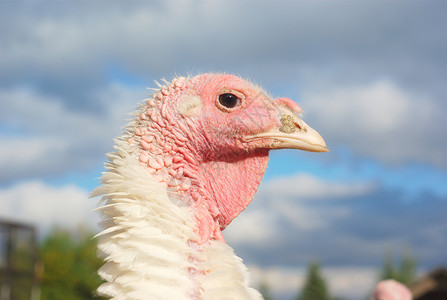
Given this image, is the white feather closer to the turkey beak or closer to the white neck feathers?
the white neck feathers

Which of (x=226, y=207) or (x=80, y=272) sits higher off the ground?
(x=80, y=272)

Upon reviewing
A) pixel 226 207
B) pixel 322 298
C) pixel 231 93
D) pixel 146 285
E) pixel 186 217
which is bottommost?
pixel 146 285

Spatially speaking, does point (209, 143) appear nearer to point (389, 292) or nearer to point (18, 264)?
point (389, 292)

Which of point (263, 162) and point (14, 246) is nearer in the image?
point (263, 162)

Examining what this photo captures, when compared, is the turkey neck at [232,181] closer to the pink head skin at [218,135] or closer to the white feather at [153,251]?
the pink head skin at [218,135]

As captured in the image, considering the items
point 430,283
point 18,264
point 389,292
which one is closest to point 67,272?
point 18,264

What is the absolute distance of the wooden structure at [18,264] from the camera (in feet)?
67.8

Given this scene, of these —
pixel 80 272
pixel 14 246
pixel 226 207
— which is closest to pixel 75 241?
pixel 80 272

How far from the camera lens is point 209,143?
10.6 ft

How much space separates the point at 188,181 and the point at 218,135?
1.19 ft

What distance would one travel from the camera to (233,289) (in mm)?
2766

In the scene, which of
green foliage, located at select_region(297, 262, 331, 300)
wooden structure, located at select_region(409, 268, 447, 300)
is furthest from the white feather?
green foliage, located at select_region(297, 262, 331, 300)

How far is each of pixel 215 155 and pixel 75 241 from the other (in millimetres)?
36558

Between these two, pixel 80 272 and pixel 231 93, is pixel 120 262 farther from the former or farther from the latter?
pixel 80 272
